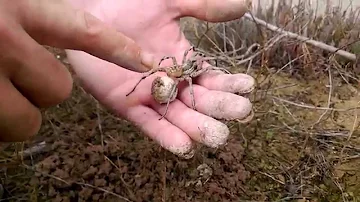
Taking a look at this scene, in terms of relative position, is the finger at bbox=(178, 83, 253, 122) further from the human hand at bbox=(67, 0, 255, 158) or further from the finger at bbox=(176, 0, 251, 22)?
the finger at bbox=(176, 0, 251, 22)

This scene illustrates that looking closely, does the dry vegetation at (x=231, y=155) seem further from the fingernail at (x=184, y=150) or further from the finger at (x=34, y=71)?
the finger at (x=34, y=71)

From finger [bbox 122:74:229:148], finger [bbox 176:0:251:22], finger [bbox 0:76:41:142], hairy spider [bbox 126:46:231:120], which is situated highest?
finger [bbox 0:76:41:142]

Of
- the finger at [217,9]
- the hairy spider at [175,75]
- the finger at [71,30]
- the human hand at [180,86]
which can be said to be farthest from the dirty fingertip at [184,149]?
the finger at [217,9]

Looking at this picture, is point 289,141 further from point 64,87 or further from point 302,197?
point 64,87

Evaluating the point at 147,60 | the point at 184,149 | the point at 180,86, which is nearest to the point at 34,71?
the point at 147,60

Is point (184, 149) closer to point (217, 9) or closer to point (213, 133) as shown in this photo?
point (213, 133)

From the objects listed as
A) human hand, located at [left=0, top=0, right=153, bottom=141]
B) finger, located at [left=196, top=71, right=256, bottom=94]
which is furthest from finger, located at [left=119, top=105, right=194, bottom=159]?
human hand, located at [left=0, top=0, right=153, bottom=141]
